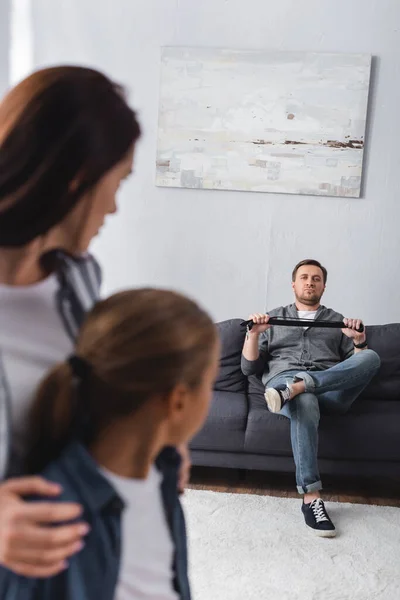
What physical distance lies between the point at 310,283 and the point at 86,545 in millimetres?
2720

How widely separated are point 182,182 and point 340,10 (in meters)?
1.27

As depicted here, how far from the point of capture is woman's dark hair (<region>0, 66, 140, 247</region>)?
0.68 metres

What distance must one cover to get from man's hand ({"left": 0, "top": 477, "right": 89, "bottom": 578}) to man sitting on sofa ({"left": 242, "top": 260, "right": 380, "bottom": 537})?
2167 millimetres

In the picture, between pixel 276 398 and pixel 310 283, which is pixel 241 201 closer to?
pixel 310 283

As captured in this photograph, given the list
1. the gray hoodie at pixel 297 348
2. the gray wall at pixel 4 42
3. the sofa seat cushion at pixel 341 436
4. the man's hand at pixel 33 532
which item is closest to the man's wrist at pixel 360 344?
the gray hoodie at pixel 297 348

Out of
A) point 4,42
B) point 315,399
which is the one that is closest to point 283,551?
point 315,399

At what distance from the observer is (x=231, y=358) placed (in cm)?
341

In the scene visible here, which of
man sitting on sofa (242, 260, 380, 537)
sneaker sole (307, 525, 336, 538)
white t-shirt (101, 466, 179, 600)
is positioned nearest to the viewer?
white t-shirt (101, 466, 179, 600)

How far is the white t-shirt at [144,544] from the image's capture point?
77 centimetres

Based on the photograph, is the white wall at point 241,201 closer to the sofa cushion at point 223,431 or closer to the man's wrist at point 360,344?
the man's wrist at point 360,344

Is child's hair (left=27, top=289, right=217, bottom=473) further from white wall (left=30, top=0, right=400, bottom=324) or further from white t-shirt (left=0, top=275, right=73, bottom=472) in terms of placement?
white wall (left=30, top=0, right=400, bottom=324)

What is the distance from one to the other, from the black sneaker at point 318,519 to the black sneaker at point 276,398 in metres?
0.41

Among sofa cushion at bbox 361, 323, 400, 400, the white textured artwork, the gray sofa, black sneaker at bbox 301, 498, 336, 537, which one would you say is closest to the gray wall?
the white textured artwork

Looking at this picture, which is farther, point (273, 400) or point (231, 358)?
point (231, 358)
